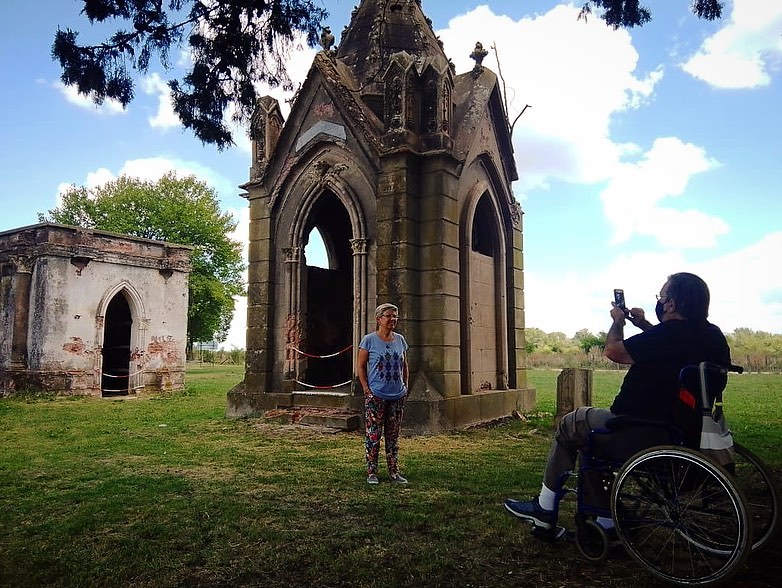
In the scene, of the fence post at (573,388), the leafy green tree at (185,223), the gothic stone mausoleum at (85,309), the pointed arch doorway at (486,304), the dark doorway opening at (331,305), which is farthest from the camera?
the leafy green tree at (185,223)

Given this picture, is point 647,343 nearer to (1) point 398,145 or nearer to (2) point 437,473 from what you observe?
(2) point 437,473

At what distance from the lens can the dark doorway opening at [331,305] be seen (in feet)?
41.9

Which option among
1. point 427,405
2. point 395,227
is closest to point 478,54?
point 395,227

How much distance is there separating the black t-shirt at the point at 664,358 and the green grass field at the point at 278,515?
0.97m

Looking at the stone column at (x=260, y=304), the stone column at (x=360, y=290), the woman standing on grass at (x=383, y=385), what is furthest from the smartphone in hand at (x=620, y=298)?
the stone column at (x=260, y=304)

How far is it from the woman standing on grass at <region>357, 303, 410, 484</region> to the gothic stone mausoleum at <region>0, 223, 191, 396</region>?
15.2m

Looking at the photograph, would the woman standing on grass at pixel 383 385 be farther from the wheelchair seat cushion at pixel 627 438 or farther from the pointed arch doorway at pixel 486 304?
the pointed arch doorway at pixel 486 304

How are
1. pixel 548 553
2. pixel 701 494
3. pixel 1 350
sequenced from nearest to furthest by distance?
pixel 701 494 → pixel 548 553 → pixel 1 350

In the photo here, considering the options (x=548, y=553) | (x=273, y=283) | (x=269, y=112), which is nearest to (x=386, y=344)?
(x=548, y=553)

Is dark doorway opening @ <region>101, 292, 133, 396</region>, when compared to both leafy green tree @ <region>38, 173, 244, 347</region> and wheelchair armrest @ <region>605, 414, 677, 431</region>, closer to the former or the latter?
leafy green tree @ <region>38, 173, 244, 347</region>

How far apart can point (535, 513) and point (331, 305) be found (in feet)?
31.8

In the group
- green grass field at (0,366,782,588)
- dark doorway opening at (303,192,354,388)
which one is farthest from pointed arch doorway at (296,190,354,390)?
green grass field at (0,366,782,588)

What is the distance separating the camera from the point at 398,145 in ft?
32.9

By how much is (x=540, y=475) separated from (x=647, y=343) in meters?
3.14
